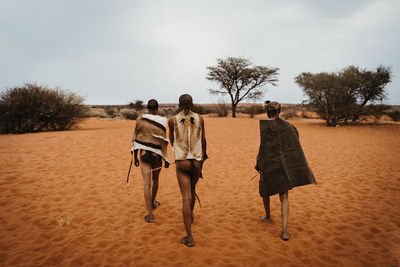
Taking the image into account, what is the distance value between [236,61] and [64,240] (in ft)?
85.5

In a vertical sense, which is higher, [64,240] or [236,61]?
[236,61]

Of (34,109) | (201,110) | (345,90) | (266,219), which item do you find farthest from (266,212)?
(201,110)

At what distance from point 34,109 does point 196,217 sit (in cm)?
1421

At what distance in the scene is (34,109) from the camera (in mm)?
12828

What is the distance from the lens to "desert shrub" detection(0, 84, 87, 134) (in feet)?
40.4

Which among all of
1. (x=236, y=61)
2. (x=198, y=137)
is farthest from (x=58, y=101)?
(x=236, y=61)

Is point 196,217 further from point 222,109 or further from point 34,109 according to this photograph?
point 222,109

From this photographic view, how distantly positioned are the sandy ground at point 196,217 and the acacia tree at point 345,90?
34.7 ft

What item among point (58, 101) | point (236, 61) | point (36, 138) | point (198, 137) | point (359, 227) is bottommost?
point (359, 227)

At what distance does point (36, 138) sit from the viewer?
31.8ft

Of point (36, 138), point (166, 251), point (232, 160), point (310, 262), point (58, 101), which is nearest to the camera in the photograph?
point (310, 262)

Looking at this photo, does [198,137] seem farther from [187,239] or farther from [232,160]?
[232,160]

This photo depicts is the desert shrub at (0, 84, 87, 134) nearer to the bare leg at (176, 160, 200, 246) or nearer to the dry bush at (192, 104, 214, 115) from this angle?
the bare leg at (176, 160, 200, 246)

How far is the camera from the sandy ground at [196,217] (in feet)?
9.02
